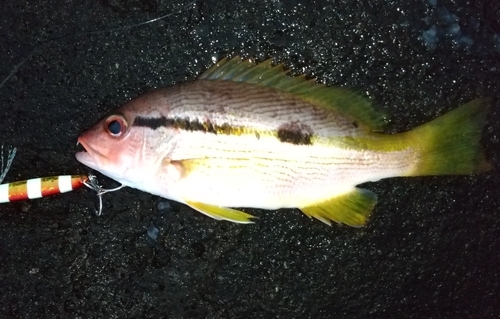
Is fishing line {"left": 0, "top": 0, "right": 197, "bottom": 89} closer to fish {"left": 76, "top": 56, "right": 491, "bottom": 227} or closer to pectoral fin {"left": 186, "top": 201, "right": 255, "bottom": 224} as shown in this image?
fish {"left": 76, "top": 56, "right": 491, "bottom": 227}

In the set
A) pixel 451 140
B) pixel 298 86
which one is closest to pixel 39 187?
pixel 298 86

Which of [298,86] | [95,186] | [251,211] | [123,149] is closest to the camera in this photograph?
[123,149]

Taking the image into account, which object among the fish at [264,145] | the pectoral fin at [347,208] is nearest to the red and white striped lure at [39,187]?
the fish at [264,145]

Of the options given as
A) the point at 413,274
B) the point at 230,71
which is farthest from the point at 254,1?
the point at 413,274

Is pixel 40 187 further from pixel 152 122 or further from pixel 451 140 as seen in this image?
pixel 451 140

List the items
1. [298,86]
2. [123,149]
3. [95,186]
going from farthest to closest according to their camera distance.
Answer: [95,186]
[298,86]
[123,149]

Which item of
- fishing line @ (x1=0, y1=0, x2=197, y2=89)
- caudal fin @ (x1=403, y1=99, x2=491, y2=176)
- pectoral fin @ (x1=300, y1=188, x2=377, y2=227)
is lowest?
pectoral fin @ (x1=300, y1=188, x2=377, y2=227)

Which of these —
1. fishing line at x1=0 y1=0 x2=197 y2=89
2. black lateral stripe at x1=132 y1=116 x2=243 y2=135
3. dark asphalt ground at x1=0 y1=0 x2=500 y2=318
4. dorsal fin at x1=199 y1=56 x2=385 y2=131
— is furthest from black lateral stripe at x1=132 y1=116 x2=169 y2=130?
fishing line at x1=0 y1=0 x2=197 y2=89

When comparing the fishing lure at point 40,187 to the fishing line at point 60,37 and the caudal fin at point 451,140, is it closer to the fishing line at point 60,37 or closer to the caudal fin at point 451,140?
the fishing line at point 60,37
